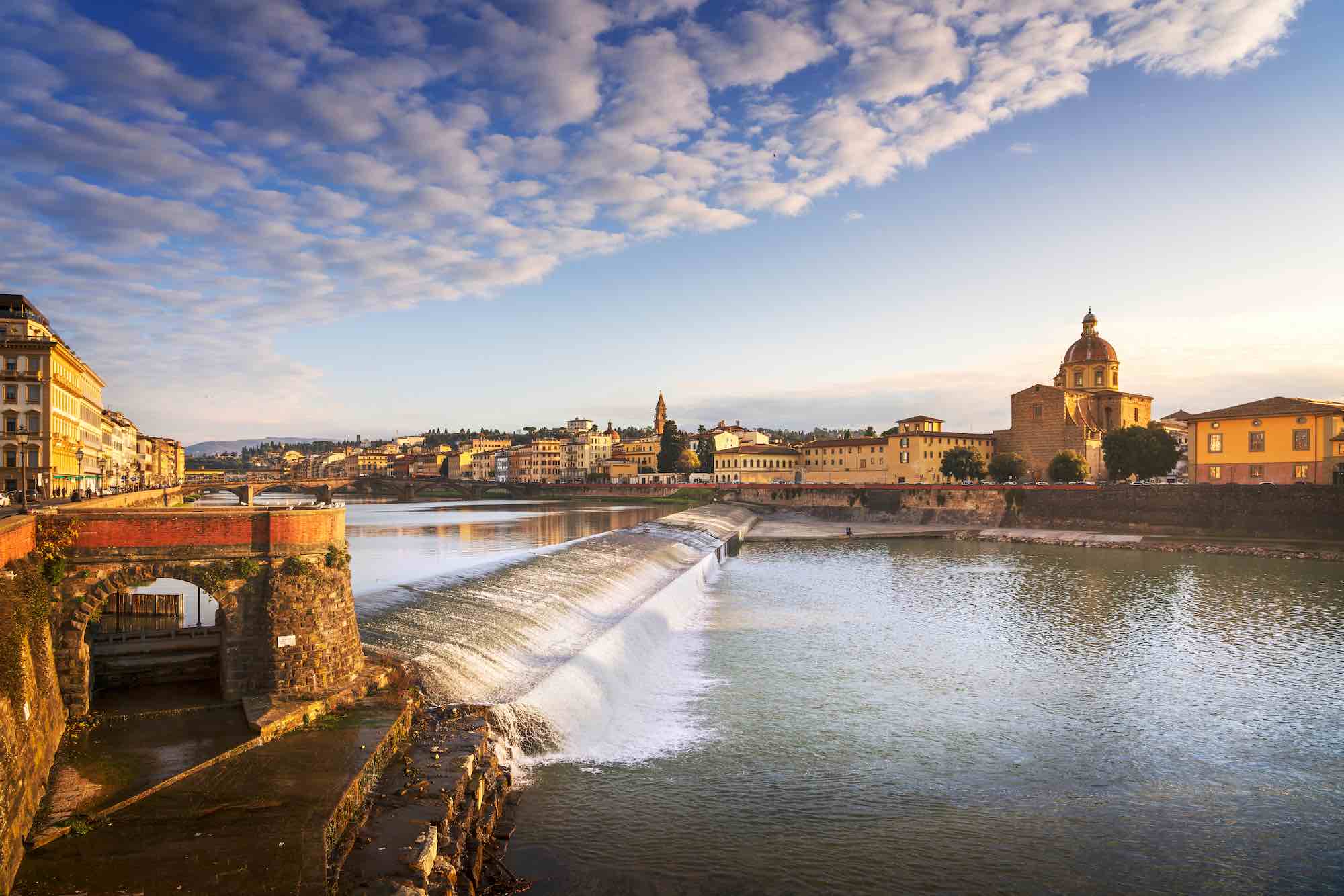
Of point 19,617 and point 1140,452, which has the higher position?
→ point 1140,452

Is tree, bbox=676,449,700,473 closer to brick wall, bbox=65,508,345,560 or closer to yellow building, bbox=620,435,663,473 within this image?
yellow building, bbox=620,435,663,473

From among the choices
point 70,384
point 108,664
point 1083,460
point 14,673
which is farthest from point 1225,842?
point 1083,460

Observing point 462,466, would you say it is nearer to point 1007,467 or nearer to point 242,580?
point 1007,467

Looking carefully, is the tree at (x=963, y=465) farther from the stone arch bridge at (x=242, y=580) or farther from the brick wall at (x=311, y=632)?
the stone arch bridge at (x=242, y=580)

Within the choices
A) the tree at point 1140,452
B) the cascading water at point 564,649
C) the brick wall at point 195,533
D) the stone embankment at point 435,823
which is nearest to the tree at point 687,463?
the tree at point 1140,452

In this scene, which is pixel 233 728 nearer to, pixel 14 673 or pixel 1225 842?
pixel 14 673

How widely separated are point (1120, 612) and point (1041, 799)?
56.6ft

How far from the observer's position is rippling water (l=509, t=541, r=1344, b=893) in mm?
9703

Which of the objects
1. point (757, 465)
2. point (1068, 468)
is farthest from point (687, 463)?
point (1068, 468)

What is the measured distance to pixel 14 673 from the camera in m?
8.77

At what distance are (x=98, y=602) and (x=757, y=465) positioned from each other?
3450 inches

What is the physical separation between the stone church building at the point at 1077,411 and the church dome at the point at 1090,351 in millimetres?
69

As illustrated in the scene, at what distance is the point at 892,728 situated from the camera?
14.6m

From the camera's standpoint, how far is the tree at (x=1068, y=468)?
65562 millimetres
